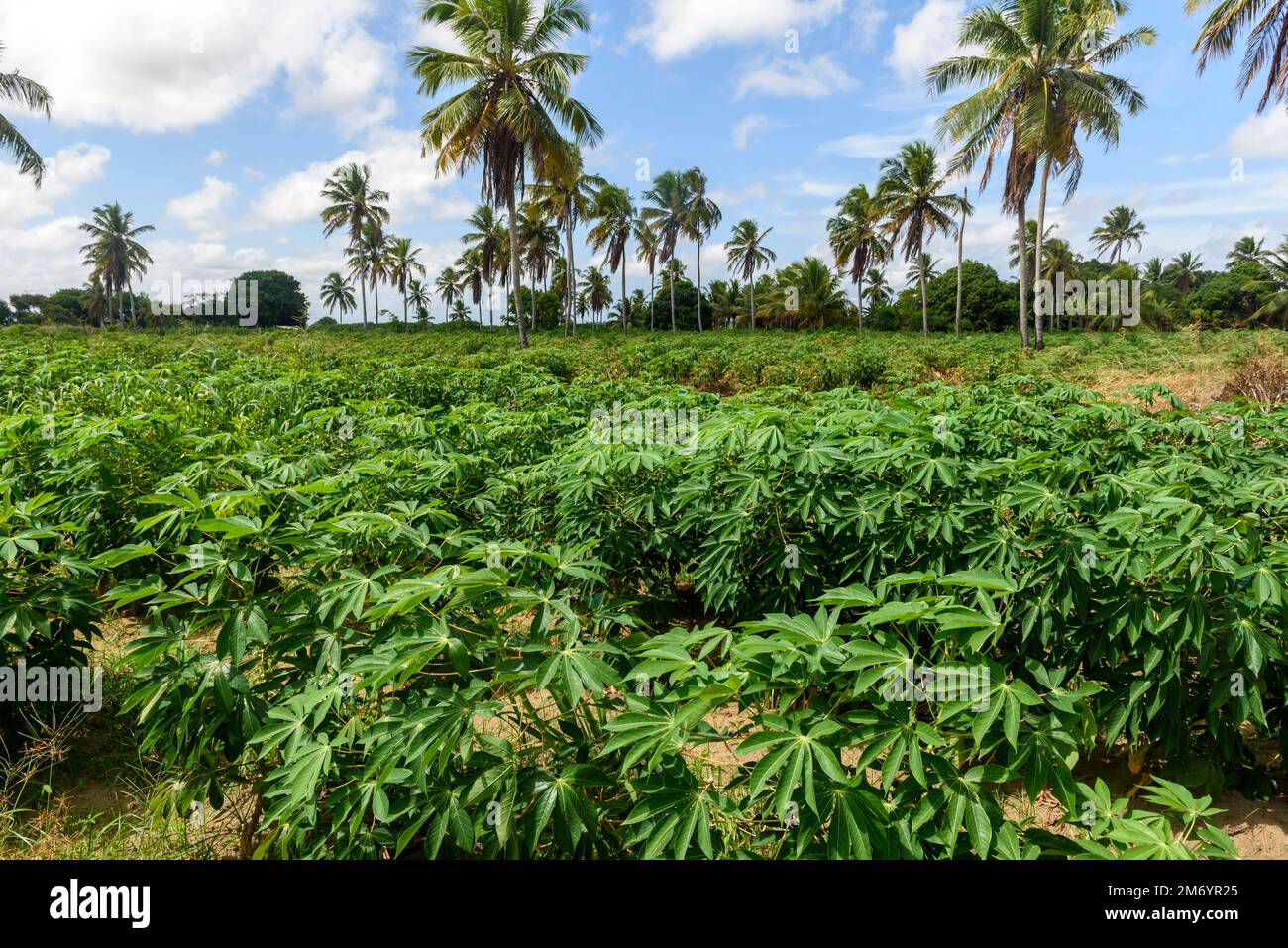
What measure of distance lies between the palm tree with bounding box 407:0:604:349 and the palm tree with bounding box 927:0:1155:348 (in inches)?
388

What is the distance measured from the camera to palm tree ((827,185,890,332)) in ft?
123

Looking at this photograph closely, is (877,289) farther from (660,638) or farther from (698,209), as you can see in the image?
(660,638)

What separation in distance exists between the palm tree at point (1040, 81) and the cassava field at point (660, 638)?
15955mm

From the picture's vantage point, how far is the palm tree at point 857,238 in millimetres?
37531

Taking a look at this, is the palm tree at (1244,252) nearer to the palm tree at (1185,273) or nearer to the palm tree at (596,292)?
the palm tree at (1185,273)

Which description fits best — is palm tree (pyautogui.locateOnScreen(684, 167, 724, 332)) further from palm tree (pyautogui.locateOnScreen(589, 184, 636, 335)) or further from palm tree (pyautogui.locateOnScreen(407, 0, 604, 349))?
palm tree (pyautogui.locateOnScreen(407, 0, 604, 349))

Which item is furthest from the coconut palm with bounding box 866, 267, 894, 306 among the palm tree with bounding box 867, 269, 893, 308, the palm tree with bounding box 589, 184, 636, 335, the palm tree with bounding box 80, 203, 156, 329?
the palm tree with bounding box 80, 203, 156, 329

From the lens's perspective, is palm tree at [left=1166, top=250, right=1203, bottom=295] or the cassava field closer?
the cassava field

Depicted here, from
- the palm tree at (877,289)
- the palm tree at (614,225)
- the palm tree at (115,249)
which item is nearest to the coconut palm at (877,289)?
the palm tree at (877,289)

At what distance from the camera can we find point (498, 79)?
651 inches

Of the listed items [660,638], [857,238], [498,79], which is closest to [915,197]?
[857,238]

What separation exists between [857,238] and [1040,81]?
2275 cm

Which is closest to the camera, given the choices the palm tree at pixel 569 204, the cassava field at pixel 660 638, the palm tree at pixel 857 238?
the cassava field at pixel 660 638
